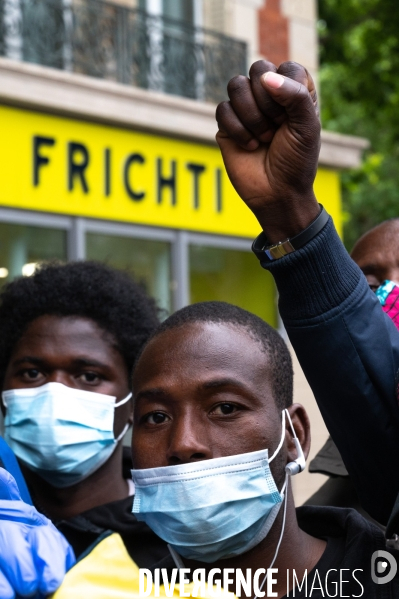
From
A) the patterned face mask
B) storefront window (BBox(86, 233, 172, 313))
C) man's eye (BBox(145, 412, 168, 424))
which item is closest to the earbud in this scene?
man's eye (BBox(145, 412, 168, 424))

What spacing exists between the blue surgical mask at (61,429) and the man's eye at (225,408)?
1.13 meters

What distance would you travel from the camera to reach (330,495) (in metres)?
3.36

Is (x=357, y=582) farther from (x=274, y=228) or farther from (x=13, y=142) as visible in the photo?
(x=13, y=142)

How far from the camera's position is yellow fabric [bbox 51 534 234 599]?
6.03 feet

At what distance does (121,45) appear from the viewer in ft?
35.7

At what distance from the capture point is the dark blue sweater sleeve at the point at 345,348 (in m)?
2.36

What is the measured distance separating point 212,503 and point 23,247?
24.3 feet

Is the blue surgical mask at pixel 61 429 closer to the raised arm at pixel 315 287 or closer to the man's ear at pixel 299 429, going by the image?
the man's ear at pixel 299 429

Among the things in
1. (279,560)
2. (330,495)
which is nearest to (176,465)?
(279,560)

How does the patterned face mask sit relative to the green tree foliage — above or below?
below

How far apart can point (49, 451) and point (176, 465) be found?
4.01 ft

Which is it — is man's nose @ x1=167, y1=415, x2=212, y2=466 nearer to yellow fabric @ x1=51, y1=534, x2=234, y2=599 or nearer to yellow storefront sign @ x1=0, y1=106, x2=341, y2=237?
yellow fabric @ x1=51, y1=534, x2=234, y2=599

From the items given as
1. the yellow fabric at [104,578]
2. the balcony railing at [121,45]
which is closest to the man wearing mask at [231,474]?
the yellow fabric at [104,578]

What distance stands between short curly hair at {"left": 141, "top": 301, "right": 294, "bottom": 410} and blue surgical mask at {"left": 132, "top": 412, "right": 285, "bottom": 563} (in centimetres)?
24
